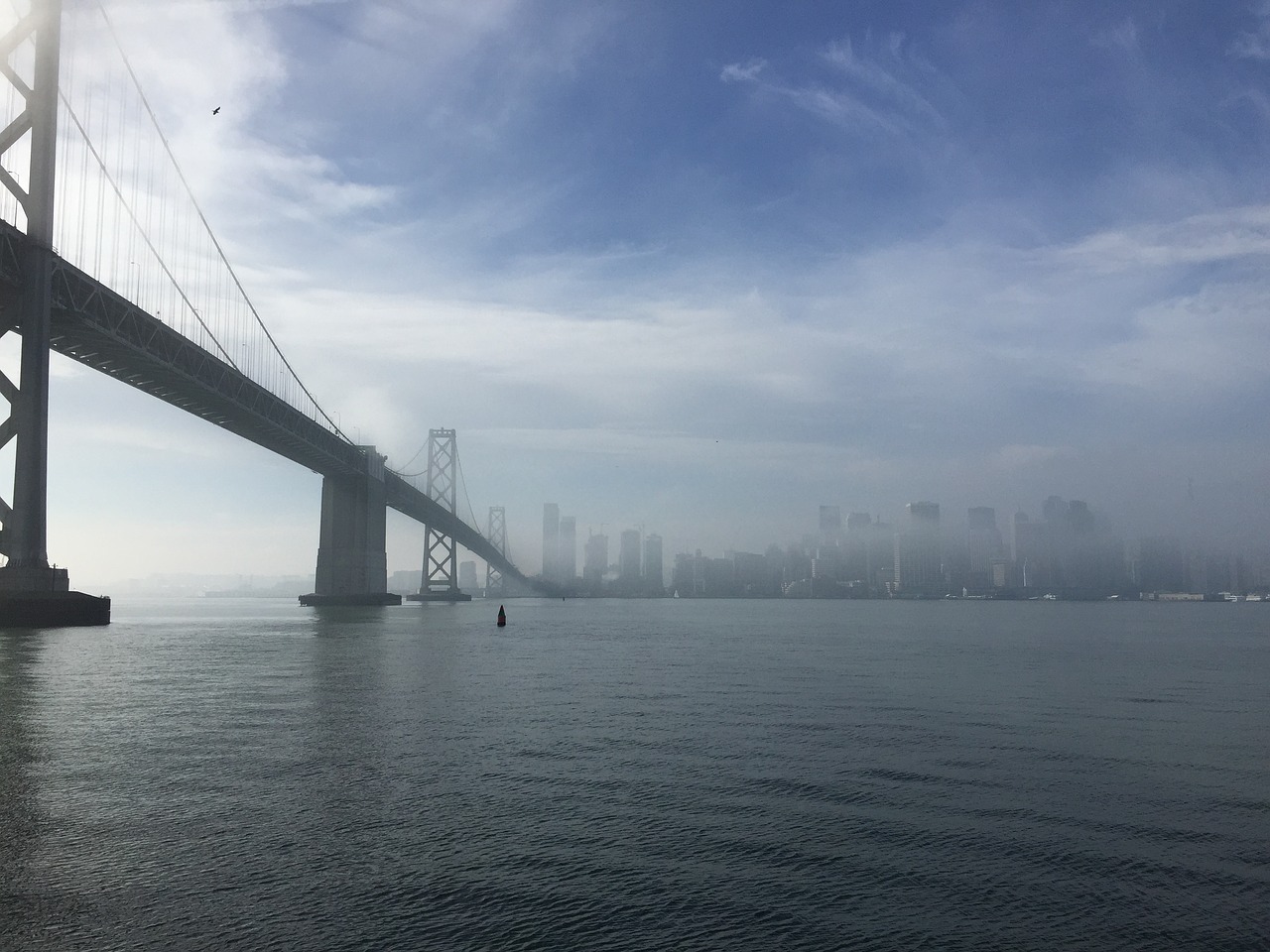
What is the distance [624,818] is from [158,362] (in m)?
50.9

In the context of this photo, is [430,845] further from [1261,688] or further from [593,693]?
[1261,688]

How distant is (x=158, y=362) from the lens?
178ft

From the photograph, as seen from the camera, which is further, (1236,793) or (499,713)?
(499,713)

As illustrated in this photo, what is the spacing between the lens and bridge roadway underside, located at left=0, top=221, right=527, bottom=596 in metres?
48.0

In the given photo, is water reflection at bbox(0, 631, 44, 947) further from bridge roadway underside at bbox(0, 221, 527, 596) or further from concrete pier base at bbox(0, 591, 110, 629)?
bridge roadway underside at bbox(0, 221, 527, 596)

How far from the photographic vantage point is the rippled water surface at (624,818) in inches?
316

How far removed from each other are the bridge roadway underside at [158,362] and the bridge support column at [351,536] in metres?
5.81

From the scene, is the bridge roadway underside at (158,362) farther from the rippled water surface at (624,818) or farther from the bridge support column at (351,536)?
the rippled water surface at (624,818)

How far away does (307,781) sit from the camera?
526 inches

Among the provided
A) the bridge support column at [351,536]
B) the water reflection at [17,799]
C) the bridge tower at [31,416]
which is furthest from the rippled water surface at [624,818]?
the bridge support column at [351,536]

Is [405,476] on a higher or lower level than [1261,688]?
higher

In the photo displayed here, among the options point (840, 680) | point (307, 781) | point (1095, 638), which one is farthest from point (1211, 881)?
point (1095, 638)

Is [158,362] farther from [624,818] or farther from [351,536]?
[624,818]

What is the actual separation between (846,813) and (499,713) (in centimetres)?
1062
